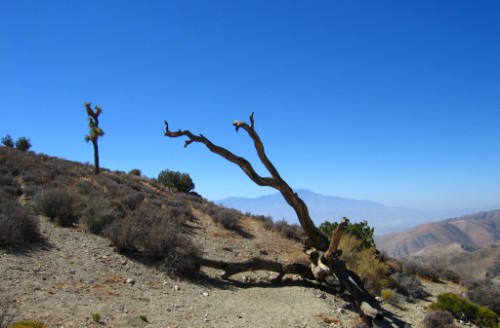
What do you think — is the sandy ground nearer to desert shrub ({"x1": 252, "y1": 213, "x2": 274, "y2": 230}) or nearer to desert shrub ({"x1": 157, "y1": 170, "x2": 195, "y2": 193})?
desert shrub ({"x1": 252, "y1": 213, "x2": 274, "y2": 230})

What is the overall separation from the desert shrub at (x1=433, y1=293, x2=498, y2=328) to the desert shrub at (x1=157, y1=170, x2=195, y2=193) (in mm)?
23731

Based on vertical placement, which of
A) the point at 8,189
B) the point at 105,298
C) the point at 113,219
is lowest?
the point at 105,298

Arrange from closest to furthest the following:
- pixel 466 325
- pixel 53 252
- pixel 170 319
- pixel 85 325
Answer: pixel 85 325 < pixel 170 319 < pixel 53 252 < pixel 466 325

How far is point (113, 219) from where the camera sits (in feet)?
42.4

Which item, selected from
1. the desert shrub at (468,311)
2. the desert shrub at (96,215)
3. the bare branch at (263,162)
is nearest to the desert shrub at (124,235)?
the desert shrub at (96,215)

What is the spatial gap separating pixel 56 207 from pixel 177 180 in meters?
19.8

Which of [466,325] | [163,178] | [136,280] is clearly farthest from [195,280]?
[163,178]

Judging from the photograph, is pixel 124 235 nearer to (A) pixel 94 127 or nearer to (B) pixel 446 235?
(A) pixel 94 127

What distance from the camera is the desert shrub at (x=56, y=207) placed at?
1270cm

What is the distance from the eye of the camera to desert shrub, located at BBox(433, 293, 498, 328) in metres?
11.0

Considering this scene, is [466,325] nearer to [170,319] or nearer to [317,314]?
[317,314]

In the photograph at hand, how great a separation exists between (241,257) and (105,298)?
726cm

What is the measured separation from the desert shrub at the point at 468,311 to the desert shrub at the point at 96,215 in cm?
1091

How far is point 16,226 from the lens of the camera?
378 inches
